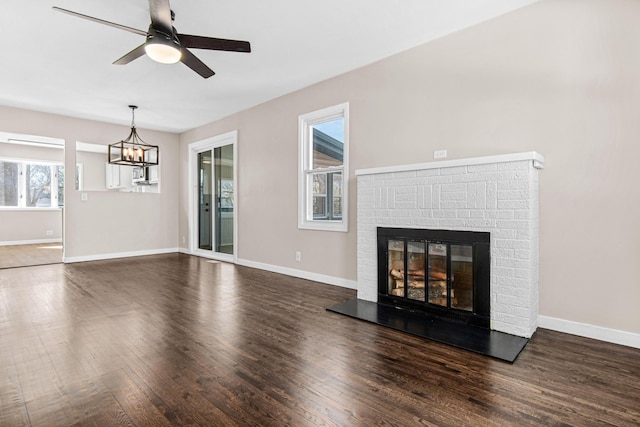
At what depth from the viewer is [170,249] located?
732 centimetres

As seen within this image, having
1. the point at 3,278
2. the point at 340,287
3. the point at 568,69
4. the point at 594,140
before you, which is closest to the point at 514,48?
the point at 568,69

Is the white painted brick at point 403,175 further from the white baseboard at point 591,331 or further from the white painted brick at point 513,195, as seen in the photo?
the white baseboard at point 591,331

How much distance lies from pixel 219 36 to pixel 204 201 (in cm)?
425

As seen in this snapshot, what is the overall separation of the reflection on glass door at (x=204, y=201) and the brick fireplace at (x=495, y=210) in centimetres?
463

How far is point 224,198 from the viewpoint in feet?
20.9

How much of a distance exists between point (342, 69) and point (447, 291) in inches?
111

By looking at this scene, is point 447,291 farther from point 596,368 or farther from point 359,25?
point 359,25

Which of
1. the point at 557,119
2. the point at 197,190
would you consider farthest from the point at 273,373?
the point at 197,190

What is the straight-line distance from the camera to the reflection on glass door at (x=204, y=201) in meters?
6.78

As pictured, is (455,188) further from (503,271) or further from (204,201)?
(204,201)

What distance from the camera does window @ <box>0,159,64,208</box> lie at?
8305mm

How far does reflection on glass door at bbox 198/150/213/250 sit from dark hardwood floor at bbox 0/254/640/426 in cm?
355

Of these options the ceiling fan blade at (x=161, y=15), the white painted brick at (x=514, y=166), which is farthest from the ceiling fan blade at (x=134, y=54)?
the white painted brick at (x=514, y=166)

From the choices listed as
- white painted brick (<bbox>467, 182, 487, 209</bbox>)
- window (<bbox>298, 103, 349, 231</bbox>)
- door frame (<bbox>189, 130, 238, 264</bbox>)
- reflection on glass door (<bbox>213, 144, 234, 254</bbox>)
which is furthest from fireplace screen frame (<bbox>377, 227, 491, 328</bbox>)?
reflection on glass door (<bbox>213, 144, 234, 254</bbox>)
